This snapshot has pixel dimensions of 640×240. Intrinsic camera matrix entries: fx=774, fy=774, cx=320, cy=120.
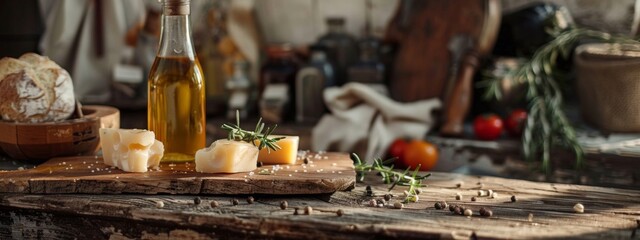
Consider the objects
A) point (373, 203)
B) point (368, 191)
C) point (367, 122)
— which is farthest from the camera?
point (367, 122)

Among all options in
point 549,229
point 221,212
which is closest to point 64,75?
point 221,212

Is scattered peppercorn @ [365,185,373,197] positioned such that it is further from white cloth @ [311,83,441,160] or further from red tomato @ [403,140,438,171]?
white cloth @ [311,83,441,160]

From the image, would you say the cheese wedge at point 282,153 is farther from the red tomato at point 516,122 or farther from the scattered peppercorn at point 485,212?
the red tomato at point 516,122

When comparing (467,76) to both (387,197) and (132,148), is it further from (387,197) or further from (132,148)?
(132,148)

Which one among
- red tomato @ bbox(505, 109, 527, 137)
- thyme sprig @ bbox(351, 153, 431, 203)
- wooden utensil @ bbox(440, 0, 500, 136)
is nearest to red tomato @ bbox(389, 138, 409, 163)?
wooden utensil @ bbox(440, 0, 500, 136)

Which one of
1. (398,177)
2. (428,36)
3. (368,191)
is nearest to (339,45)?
(428,36)

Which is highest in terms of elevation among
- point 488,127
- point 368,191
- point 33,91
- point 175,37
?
point 175,37

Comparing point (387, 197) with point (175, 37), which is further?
point (175, 37)
